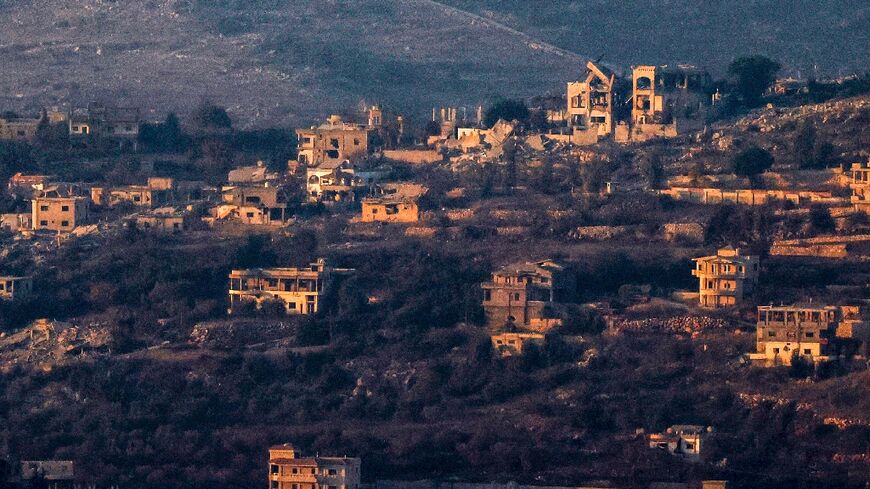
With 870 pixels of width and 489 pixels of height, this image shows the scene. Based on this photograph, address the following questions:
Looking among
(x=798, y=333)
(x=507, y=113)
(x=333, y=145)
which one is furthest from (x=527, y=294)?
(x=507, y=113)

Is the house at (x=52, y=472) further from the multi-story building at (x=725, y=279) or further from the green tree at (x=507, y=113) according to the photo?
the green tree at (x=507, y=113)

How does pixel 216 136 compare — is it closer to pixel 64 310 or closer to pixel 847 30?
pixel 64 310

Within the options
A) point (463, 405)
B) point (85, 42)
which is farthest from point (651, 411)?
point (85, 42)

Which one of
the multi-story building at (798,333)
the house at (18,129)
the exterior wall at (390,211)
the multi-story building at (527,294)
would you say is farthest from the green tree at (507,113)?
the multi-story building at (798,333)

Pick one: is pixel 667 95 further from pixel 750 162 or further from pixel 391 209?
pixel 391 209

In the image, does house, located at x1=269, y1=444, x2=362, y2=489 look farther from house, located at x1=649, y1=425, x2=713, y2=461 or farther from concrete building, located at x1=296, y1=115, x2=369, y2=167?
concrete building, located at x1=296, y1=115, x2=369, y2=167

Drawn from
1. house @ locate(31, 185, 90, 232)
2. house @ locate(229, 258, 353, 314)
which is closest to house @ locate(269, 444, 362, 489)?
house @ locate(229, 258, 353, 314)
